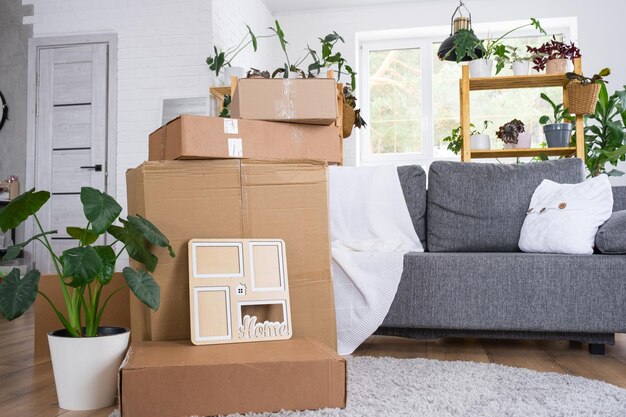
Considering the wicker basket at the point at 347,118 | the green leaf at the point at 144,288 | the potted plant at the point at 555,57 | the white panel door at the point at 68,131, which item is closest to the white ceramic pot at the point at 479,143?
the potted plant at the point at 555,57

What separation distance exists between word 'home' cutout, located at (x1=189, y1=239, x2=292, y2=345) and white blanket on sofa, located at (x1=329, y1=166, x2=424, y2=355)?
1.64ft

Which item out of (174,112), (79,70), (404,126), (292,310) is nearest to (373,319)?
(292,310)

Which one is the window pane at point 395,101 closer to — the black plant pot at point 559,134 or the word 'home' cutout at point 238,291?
the black plant pot at point 559,134

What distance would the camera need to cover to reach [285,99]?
1.98 m

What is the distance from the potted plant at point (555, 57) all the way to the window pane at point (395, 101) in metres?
2.04

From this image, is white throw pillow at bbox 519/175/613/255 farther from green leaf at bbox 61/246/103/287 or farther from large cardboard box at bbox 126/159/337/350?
green leaf at bbox 61/246/103/287

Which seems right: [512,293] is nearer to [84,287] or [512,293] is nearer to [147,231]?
[147,231]

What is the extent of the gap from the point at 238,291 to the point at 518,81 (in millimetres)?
3344

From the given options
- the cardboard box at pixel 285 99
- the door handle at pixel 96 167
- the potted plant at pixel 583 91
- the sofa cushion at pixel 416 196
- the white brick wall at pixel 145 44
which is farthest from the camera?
the door handle at pixel 96 167

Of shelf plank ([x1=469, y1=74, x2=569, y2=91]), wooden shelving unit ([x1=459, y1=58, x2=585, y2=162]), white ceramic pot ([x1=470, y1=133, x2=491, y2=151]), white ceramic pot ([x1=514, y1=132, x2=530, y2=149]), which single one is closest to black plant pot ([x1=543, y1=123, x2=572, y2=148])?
wooden shelving unit ([x1=459, y1=58, x2=585, y2=162])

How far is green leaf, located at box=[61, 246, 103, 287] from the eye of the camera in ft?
4.82

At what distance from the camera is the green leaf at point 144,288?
152 cm

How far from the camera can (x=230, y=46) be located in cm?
515

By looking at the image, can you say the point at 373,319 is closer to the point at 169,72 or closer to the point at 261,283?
the point at 261,283
